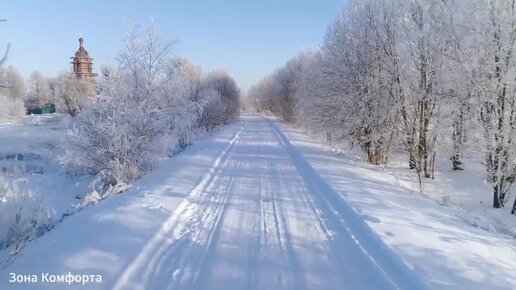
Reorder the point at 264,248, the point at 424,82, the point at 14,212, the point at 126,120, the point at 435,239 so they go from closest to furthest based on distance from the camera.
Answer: the point at 14,212
the point at 264,248
the point at 435,239
the point at 126,120
the point at 424,82

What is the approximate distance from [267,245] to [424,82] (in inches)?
609

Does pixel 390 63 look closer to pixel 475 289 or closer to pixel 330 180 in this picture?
pixel 330 180

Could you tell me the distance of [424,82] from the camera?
17922 millimetres

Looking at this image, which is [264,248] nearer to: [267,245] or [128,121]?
[267,245]

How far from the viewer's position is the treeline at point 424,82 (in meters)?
13.2

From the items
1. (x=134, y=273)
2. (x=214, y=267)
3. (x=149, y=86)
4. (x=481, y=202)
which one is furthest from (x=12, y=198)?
(x=481, y=202)

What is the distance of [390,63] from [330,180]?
33.8 feet

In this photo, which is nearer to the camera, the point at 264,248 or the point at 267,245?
the point at 264,248

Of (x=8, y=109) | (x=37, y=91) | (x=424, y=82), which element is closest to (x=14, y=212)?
(x=424, y=82)

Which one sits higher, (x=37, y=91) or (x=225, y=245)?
(x=37, y=91)

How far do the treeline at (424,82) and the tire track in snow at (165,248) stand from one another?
39.1ft

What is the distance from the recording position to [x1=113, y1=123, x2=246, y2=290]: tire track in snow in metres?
4.70

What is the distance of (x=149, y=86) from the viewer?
1533cm

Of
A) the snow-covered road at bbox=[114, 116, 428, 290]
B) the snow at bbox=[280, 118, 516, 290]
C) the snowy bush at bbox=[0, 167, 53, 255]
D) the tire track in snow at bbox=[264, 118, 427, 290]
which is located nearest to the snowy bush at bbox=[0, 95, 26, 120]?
the snowy bush at bbox=[0, 167, 53, 255]
